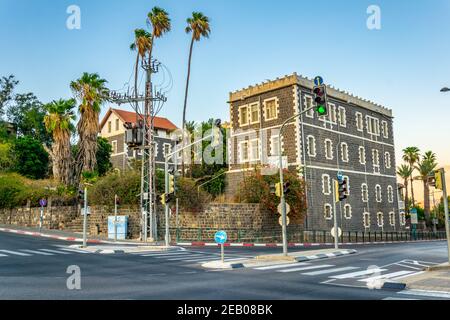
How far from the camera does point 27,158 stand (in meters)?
47.6

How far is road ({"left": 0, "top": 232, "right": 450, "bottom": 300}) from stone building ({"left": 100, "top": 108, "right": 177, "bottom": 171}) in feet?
126

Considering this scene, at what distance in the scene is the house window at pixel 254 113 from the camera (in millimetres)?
42094

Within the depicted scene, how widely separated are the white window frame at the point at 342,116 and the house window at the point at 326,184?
6.63 meters

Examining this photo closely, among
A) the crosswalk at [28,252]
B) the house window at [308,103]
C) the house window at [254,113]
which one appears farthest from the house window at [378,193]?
the crosswalk at [28,252]

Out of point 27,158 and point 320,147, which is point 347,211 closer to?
point 320,147

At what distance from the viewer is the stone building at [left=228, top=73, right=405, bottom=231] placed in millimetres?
38500

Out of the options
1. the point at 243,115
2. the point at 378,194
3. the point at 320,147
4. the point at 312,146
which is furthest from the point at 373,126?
the point at 243,115

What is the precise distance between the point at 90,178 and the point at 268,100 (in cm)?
1806

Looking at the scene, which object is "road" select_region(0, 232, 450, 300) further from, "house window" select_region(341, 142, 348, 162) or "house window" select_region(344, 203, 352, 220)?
"house window" select_region(341, 142, 348, 162)

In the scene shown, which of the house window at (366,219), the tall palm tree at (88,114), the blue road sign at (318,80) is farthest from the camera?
the house window at (366,219)

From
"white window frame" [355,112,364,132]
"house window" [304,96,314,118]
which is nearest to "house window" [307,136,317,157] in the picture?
"house window" [304,96,314,118]

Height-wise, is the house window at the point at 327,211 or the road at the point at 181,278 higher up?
the house window at the point at 327,211

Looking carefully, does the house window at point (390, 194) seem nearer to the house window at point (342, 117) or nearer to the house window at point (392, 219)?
the house window at point (392, 219)
